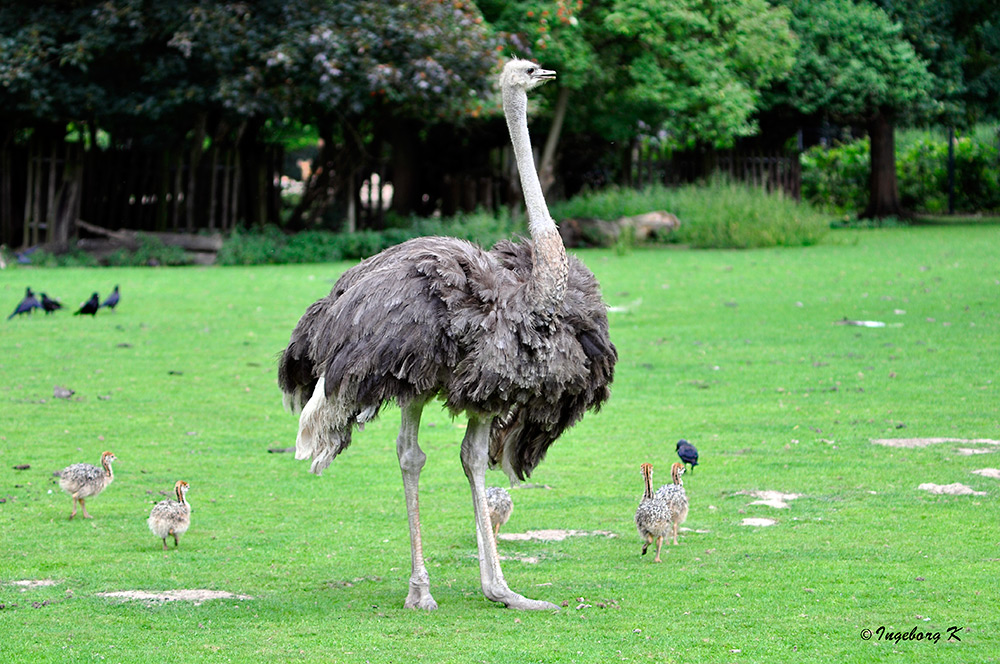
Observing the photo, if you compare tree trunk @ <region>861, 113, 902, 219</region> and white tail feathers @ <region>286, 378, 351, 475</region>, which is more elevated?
tree trunk @ <region>861, 113, 902, 219</region>

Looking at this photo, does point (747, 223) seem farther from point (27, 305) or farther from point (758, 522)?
point (758, 522)

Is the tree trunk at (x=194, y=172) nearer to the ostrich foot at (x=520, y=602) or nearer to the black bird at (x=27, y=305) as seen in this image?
the black bird at (x=27, y=305)

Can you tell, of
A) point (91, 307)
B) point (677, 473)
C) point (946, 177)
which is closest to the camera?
point (677, 473)

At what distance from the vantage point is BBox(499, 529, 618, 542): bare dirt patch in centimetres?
707

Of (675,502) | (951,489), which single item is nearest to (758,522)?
(675,502)

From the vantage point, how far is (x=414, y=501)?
6090 mm

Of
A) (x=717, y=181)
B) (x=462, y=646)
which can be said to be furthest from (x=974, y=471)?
(x=717, y=181)

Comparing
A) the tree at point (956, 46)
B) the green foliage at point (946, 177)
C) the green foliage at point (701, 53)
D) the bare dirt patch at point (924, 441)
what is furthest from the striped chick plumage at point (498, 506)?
the green foliage at point (946, 177)

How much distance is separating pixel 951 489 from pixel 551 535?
8.37 ft

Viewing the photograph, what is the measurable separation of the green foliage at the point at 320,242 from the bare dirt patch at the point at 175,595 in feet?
58.9

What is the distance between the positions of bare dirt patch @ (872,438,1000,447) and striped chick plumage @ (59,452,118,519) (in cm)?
536

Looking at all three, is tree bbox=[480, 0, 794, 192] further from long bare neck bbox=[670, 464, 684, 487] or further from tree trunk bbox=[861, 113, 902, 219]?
long bare neck bbox=[670, 464, 684, 487]

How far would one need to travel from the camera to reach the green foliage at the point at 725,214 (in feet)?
82.7

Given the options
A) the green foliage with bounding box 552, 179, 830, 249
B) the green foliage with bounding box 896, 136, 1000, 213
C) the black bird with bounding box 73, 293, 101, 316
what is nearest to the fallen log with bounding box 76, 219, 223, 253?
the green foliage with bounding box 552, 179, 830, 249
